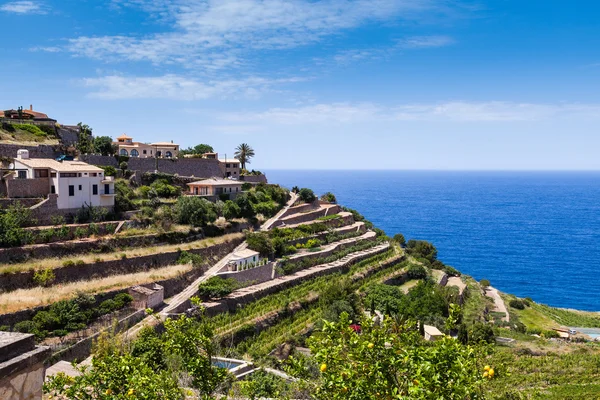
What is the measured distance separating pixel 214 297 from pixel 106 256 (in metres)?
7.43

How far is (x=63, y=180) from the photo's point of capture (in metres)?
30.8

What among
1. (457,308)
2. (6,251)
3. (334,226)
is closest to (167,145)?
(334,226)

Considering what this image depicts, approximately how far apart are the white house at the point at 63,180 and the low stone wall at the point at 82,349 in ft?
36.1

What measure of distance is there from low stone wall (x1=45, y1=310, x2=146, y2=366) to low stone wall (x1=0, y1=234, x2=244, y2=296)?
4.28 m

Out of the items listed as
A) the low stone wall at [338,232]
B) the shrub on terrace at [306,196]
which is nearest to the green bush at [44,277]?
the low stone wall at [338,232]

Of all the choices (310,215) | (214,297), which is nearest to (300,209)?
(310,215)

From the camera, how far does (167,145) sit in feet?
165

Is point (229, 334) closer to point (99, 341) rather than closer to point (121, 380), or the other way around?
point (99, 341)

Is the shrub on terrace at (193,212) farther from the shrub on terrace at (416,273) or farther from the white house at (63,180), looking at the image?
the shrub on terrace at (416,273)

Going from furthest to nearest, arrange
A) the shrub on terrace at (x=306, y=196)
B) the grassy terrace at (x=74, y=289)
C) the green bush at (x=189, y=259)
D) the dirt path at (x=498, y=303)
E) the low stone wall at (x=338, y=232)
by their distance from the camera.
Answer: the shrub on terrace at (x=306, y=196), the low stone wall at (x=338, y=232), the dirt path at (x=498, y=303), the green bush at (x=189, y=259), the grassy terrace at (x=74, y=289)

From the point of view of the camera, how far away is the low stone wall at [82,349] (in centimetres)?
2067

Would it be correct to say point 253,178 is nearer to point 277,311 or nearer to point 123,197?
point 123,197

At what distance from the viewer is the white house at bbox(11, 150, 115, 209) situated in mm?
30734

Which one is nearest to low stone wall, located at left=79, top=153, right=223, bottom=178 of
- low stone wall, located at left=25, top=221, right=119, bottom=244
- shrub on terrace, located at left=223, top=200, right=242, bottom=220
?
shrub on terrace, located at left=223, top=200, right=242, bottom=220
